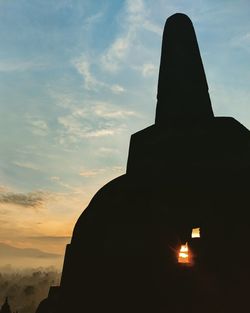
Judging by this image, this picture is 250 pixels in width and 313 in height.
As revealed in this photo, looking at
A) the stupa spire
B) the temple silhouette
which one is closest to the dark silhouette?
the temple silhouette

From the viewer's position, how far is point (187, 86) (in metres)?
9.69

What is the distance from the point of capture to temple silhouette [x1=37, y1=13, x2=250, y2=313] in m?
6.29

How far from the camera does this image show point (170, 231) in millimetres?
6914

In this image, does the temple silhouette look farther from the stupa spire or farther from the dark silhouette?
the dark silhouette

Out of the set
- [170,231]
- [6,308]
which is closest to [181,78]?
[170,231]

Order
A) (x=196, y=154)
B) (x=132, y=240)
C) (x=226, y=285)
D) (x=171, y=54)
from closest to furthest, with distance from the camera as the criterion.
A: 1. (x=226, y=285)
2. (x=132, y=240)
3. (x=196, y=154)
4. (x=171, y=54)

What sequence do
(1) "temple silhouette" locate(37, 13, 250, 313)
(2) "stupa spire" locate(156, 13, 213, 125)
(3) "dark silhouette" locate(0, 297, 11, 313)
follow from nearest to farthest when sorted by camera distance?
(1) "temple silhouette" locate(37, 13, 250, 313)
(2) "stupa spire" locate(156, 13, 213, 125)
(3) "dark silhouette" locate(0, 297, 11, 313)

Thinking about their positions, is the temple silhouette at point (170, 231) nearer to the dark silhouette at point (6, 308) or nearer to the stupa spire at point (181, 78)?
the stupa spire at point (181, 78)

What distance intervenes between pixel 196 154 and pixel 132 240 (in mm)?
2516

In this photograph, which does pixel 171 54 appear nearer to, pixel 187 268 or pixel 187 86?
pixel 187 86

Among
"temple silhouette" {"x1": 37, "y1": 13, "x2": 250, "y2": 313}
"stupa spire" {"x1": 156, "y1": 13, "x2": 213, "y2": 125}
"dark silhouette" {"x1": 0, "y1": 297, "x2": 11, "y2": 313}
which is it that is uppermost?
"stupa spire" {"x1": 156, "y1": 13, "x2": 213, "y2": 125}

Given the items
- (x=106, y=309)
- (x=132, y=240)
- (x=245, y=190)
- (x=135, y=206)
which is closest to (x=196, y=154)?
(x=245, y=190)

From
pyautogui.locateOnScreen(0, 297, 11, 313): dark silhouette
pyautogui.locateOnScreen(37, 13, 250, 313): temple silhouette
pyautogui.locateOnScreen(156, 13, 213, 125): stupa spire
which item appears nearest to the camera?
pyautogui.locateOnScreen(37, 13, 250, 313): temple silhouette

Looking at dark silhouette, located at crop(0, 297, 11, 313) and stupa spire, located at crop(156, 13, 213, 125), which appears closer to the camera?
stupa spire, located at crop(156, 13, 213, 125)
